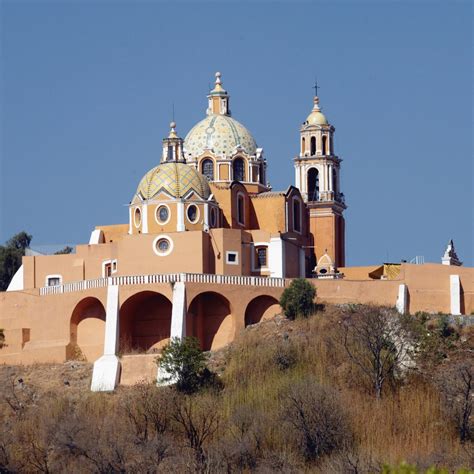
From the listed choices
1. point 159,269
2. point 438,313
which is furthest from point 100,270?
point 438,313

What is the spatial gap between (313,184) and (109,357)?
1416cm

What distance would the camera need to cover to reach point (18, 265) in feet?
233

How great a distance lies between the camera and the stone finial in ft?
202

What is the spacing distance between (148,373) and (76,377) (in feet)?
7.87

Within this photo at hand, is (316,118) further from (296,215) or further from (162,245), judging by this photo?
(162,245)

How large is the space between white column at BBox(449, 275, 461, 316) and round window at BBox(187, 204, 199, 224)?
28.7 ft

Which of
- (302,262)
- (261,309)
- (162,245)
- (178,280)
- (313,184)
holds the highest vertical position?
(313,184)

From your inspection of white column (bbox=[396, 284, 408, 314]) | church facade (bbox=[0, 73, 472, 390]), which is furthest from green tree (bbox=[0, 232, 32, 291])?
white column (bbox=[396, 284, 408, 314])

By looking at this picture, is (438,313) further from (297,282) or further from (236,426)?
(236,426)

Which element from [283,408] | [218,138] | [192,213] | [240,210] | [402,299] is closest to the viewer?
[283,408]

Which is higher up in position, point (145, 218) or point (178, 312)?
point (145, 218)

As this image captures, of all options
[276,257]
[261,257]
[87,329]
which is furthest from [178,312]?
[276,257]

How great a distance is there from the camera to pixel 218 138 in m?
64.7

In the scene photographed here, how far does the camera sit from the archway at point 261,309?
5778 cm
